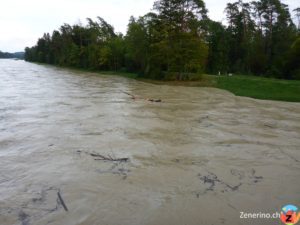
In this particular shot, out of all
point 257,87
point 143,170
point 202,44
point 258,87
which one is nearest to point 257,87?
point 257,87

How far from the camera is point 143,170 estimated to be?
6895 millimetres

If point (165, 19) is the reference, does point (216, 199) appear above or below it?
below

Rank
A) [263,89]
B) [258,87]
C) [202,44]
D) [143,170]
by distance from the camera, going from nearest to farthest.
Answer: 1. [143,170]
2. [263,89]
3. [258,87]
4. [202,44]

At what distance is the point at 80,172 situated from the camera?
6.69 metres

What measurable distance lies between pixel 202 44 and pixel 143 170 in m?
31.3

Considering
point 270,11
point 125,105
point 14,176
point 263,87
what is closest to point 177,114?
point 125,105

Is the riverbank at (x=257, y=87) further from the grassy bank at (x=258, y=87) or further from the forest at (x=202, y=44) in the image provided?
the forest at (x=202, y=44)

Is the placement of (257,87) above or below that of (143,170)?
above

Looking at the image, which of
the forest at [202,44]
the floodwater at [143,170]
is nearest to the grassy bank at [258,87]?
the forest at [202,44]

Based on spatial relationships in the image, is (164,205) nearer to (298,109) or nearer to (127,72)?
(298,109)

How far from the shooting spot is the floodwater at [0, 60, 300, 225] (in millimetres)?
5109

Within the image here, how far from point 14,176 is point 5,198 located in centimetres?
101

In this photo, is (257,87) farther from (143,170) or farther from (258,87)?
(143,170)

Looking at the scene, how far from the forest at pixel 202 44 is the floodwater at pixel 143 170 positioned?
24.2 metres
